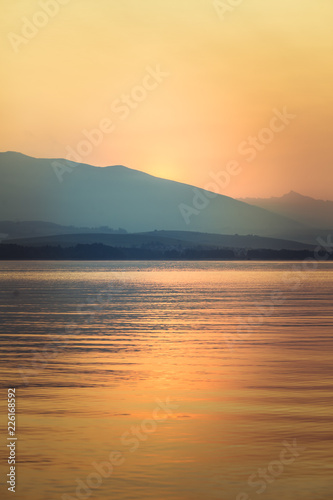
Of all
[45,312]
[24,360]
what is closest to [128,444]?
[24,360]

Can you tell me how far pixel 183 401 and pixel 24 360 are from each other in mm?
9151

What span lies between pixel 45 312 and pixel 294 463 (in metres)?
40.9

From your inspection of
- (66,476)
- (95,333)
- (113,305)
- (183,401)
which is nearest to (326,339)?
(95,333)

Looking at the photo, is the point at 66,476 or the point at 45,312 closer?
the point at 66,476

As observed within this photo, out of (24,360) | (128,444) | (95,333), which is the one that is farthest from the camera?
(95,333)

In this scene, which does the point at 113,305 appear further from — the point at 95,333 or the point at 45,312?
the point at 95,333

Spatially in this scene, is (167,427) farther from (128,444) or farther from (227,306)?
(227,306)

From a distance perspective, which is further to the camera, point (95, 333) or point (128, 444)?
point (95, 333)

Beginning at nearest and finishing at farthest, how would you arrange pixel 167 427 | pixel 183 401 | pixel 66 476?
pixel 66 476 → pixel 167 427 → pixel 183 401

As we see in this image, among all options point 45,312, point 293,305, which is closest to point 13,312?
point 45,312

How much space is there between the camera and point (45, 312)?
54.9 metres

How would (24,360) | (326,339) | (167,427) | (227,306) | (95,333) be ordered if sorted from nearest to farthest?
(167,427), (24,360), (326,339), (95,333), (227,306)

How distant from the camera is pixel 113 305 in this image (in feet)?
216

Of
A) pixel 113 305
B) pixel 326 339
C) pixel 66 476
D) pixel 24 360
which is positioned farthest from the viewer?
pixel 113 305
